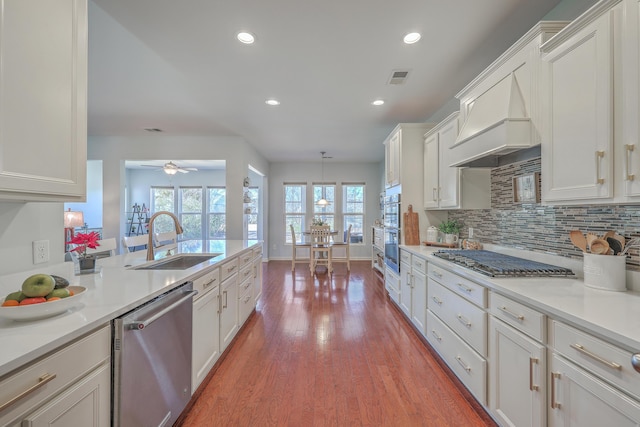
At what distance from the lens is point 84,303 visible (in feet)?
3.87

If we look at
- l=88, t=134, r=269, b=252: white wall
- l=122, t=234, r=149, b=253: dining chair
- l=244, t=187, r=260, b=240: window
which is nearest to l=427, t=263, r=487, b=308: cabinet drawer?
l=122, t=234, r=149, b=253: dining chair

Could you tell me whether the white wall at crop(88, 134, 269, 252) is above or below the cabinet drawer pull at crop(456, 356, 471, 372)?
above

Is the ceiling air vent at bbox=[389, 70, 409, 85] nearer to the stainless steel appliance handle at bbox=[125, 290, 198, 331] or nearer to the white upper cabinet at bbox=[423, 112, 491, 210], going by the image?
the white upper cabinet at bbox=[423, 112, 491, 210]

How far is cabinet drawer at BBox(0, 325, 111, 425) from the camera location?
2.44 ft

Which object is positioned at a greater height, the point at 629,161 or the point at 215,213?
the point at 629,161

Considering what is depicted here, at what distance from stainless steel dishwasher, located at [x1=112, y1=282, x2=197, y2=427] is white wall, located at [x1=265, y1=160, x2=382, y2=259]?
5.67 meters

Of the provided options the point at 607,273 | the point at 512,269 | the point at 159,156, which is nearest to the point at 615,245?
the point at 607,273

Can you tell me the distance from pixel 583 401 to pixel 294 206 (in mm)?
6710

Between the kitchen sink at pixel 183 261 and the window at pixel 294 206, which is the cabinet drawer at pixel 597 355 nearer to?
the kitchen sink at pixel 183 261

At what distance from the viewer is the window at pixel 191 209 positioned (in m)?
8.25

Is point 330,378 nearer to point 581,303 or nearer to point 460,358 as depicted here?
point 460,358

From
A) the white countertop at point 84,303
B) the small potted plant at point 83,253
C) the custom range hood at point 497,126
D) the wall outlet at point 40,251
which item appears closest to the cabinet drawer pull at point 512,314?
the custom range hood at point 497,126

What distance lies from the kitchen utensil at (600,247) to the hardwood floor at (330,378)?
3.86 feet

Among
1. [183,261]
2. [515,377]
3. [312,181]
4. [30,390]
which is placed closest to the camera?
[30,390]
